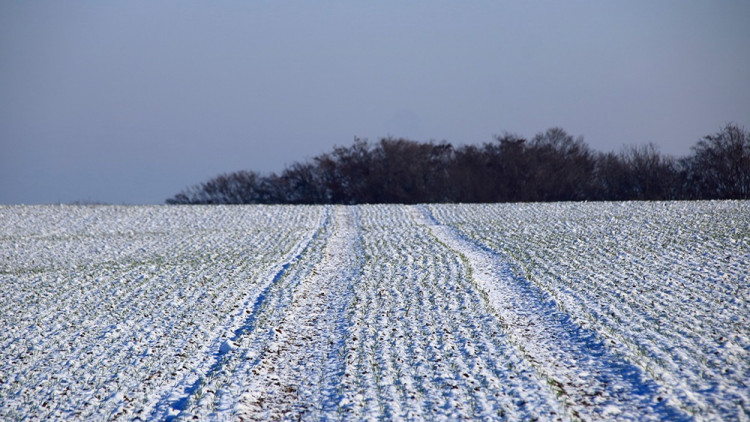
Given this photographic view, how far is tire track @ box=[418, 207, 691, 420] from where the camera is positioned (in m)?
7.97

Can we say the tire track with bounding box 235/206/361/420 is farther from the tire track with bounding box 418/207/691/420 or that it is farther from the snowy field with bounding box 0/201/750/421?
the tire track with bounding box 418/207/691/420

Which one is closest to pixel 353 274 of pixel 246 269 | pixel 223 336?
pixel 246 269

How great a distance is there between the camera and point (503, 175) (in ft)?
240

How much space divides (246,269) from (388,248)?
6342mm

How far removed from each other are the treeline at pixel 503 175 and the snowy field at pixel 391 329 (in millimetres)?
41050

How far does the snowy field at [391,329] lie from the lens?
28.2ft

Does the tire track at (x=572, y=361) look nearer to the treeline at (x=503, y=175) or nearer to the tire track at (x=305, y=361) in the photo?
the tire track at (x=305, y=361)

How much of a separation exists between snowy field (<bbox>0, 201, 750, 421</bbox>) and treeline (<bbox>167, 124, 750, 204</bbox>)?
135ft

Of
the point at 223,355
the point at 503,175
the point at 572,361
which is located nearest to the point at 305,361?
the point at 223,355

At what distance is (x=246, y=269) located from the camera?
20.2m

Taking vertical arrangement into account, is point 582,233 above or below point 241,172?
below

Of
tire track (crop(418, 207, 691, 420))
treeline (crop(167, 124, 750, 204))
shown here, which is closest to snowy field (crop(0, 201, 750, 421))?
tire track (crop(418, 207, 691, 420))

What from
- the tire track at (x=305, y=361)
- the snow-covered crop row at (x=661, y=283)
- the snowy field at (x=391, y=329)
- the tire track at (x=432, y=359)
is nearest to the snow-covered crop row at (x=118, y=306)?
the snowy field at (x=391, y=329)

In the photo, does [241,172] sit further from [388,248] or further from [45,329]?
[45,329]
